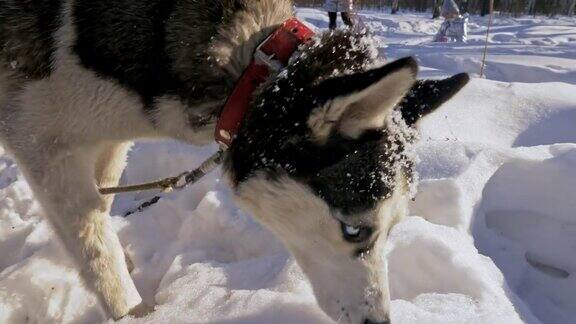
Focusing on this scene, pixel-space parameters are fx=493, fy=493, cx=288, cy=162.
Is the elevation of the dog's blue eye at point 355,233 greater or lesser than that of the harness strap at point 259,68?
lesser

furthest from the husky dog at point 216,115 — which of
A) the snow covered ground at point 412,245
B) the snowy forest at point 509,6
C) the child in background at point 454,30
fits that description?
the snowy forest at point 509,6

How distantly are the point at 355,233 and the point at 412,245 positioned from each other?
610 millimetres

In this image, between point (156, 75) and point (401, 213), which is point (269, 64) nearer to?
point (156, 75)

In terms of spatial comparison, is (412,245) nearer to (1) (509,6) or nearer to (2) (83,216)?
(2) (83,216)

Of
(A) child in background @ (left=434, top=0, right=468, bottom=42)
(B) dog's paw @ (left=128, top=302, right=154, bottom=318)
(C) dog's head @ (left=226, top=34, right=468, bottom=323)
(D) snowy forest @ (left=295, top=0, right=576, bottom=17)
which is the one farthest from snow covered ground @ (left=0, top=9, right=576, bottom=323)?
(D) snowy forest @ (left=295, top=0, right=576, bottom=17)

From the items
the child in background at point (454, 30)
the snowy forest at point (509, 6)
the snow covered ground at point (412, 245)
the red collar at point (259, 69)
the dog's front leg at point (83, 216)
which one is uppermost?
the red collar at point (259, 69)

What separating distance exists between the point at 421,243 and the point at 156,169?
1.93m

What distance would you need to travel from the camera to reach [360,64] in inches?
62.4

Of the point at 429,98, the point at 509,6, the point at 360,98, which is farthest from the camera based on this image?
the point at 509,6

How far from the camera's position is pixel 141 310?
1.99 m

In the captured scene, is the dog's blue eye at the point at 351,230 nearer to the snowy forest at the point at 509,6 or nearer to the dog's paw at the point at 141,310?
the dog's paw at the point at 141,310

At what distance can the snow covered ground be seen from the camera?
186 centimetres

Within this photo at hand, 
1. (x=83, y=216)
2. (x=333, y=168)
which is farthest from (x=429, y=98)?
(x=83, y=216)

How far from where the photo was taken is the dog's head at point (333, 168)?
4.97 ft
